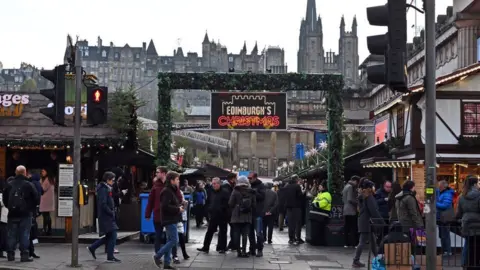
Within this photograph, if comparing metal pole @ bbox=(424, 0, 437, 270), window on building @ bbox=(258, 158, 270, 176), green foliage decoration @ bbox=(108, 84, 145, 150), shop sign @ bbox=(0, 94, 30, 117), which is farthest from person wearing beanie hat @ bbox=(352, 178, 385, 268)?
window on building @ bbox=(258, 158, 270, 176)

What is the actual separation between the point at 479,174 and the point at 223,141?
94.7 metres

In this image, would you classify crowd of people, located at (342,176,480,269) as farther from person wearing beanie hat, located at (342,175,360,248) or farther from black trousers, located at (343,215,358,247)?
black trousers, located at (343,215,358,247)

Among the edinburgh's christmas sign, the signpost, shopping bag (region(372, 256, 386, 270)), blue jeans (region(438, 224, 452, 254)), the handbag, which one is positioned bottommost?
shopping bag (region(372, 256, 386, 270))

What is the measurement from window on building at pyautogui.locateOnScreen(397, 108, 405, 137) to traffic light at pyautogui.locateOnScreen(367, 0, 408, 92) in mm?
17059

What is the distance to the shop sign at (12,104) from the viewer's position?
2116cm

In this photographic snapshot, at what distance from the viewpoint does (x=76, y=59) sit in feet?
47.2

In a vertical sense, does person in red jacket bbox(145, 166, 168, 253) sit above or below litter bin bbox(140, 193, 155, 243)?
above

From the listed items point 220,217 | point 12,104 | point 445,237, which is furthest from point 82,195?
point 12,104

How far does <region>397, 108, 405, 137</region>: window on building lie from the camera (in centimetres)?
2736

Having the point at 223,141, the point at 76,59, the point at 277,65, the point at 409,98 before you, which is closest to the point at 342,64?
the point at 277,65

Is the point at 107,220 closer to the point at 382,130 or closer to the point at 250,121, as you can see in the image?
the point at 250,121

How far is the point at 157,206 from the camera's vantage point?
49.0 ft

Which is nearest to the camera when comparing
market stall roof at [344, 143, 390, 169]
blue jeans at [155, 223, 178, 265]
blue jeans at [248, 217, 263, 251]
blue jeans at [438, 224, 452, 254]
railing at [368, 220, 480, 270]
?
railing at [368, 220, 480, 270]

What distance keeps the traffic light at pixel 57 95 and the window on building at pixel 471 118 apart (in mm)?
14538
